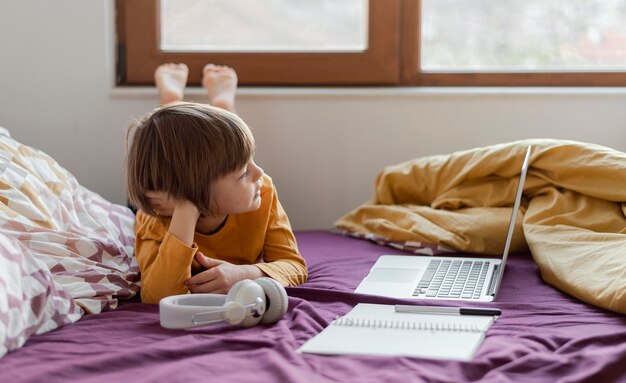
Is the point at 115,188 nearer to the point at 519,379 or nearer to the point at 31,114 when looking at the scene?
the point at 31,114

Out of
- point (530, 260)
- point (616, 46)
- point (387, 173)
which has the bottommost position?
point (530, 260)

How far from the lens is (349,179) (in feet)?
7.63

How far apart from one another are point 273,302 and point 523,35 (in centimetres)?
139

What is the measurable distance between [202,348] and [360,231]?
0.98m

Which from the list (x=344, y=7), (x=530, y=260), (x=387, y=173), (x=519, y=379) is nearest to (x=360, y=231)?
(x=387, y=173)

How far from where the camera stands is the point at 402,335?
1.17m

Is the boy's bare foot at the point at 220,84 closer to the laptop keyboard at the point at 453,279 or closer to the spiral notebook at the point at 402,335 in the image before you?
the laptop keyboard at the point at 453,279

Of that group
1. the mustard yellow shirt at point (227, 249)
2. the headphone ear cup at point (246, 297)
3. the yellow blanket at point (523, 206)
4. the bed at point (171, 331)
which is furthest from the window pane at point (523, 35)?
the headphone ear cup at point (246, 297)

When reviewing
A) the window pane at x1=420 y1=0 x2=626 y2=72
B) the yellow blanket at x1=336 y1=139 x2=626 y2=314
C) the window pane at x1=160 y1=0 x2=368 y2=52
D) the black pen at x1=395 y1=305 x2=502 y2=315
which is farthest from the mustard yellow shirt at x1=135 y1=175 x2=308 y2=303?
the window pane at x1=420 y1=0 x2=626 y2=72

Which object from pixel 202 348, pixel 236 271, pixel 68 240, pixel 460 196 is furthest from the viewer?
pixel 460 196

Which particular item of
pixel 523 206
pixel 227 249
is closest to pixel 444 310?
pixel 227 249

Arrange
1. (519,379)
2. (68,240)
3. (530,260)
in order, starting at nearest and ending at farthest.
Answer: (519,379) < (68,240) < (530,260)

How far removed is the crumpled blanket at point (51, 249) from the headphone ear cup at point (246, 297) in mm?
250

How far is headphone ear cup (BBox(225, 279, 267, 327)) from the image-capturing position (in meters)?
1.23
